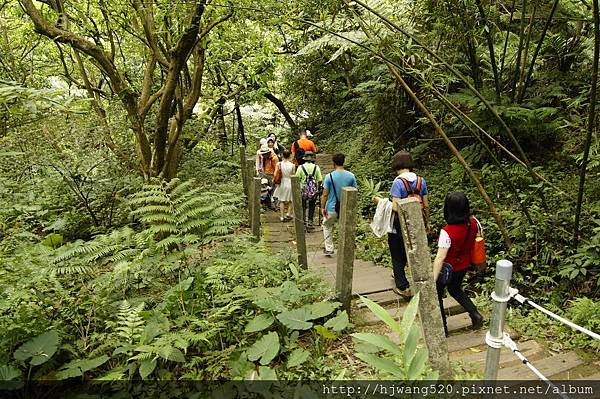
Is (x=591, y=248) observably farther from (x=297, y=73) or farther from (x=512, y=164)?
(x=297, y=73)

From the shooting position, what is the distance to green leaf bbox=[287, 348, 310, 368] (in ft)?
10.4

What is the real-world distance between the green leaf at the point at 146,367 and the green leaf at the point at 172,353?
0.33ft

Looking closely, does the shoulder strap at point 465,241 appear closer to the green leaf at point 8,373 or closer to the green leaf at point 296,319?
the green leaf at point 296,319

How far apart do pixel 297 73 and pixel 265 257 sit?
45.7ft

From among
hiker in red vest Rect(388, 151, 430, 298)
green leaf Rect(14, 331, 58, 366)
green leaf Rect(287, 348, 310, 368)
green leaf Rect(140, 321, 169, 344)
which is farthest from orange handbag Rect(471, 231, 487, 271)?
green leaf Rect(14, 331, 58, 366)

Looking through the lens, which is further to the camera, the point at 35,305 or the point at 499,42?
the point at 499,42

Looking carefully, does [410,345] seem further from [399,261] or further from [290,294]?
[399,261]

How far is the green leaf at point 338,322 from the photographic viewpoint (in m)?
3.61

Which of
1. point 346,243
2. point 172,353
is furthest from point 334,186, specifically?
point 172,353

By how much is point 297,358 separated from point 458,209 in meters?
1.92

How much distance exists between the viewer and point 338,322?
3.66 m

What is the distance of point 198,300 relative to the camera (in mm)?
3854

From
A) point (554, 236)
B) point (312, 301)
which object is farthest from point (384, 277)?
point (554, 236)

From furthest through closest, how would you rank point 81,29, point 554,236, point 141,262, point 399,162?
point 81,29
point 554,236
point 399,162
point 141,262
